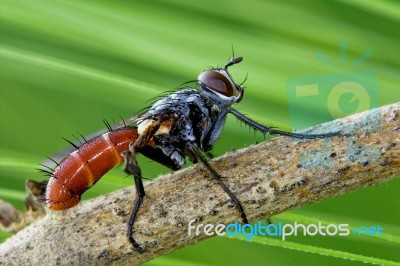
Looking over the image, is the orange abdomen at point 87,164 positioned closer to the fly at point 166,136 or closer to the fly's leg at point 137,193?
the fly at point 166,136

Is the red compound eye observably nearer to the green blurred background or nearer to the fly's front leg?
the green blurred background

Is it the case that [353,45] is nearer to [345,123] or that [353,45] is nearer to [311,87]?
[311,87]

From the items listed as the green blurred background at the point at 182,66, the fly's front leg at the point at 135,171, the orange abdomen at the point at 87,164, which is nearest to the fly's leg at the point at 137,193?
the fly's front leg at the point at 135,171

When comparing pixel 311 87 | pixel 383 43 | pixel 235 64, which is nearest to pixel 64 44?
pixel 235 64

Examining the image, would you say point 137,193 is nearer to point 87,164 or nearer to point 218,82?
point 87,164

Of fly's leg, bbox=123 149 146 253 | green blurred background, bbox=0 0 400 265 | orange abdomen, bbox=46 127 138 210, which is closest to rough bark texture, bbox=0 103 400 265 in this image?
fly's leg, bbox=123 149 146 253
